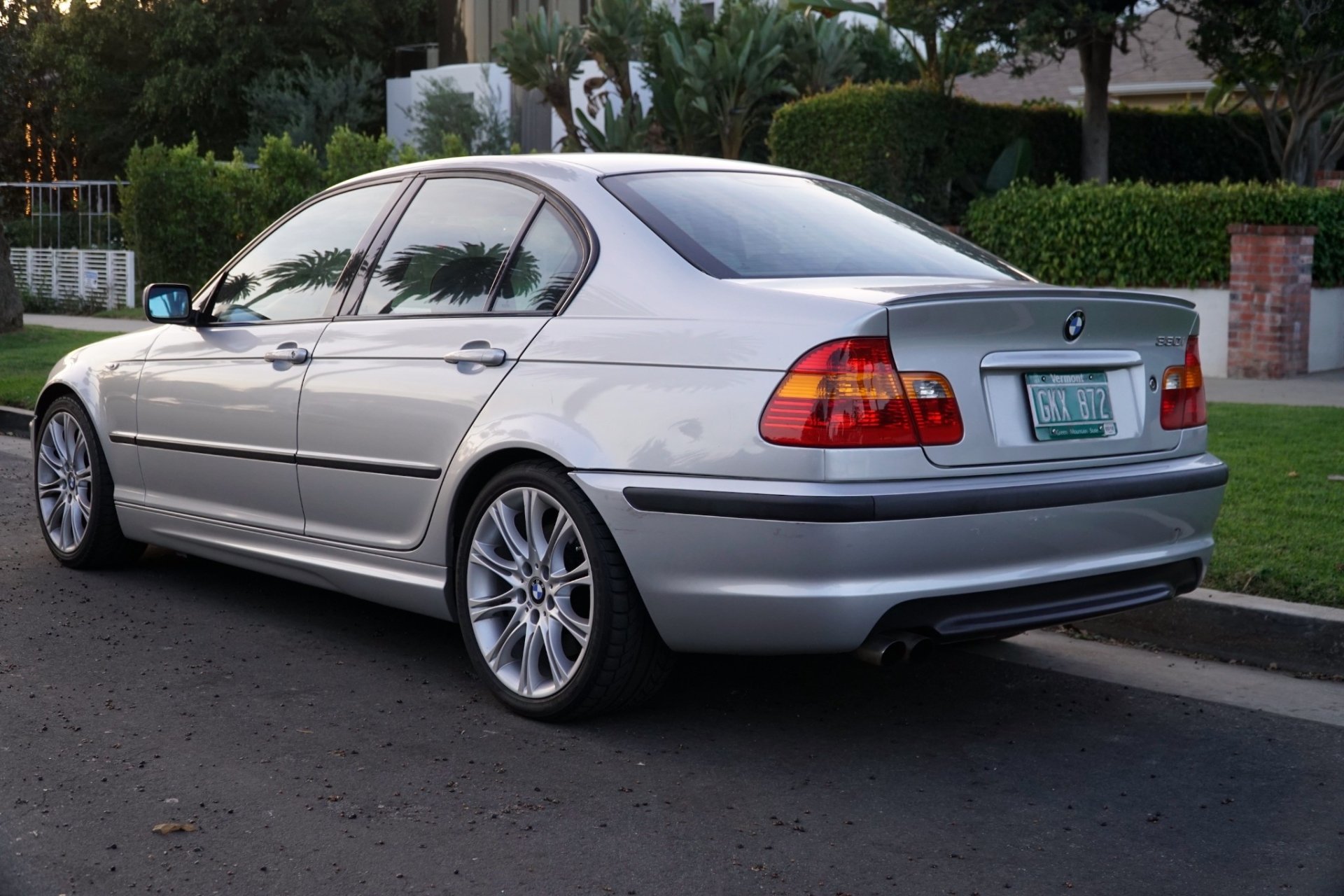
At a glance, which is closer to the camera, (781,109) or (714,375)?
(714,375)

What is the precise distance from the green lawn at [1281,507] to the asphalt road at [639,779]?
59 cm

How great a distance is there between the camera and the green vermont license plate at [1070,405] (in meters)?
3.95

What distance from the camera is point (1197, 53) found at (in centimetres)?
1914

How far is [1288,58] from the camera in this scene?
17797mm

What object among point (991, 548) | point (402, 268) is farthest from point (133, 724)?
point (991, 548)

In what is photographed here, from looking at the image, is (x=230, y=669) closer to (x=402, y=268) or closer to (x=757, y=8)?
(x=402, y=268)

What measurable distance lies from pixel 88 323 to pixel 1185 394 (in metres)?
20.2

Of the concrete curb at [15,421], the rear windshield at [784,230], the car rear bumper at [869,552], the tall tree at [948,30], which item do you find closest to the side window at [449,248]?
the rear windshield at [784,230]

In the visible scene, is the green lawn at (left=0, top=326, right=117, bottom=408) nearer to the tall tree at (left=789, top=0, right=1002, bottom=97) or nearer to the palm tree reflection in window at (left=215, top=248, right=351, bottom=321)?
the palm tree reflection in window at (left=215, top=248, right=351, bottom=321)

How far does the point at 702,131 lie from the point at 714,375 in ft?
79.8

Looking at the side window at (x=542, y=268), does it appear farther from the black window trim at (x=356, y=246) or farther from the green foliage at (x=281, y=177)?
the green foliage at (x=281, y=177)

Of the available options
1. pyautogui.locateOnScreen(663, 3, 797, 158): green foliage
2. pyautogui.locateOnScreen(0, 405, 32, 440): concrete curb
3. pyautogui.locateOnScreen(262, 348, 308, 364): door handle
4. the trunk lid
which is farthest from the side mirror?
pyautogui.locateOnScreen(663, 3, 797, 158): green foliage

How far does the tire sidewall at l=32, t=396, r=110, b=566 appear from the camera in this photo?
6078 millimetres

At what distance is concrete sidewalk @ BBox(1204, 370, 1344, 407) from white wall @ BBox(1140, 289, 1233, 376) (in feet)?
0.68
